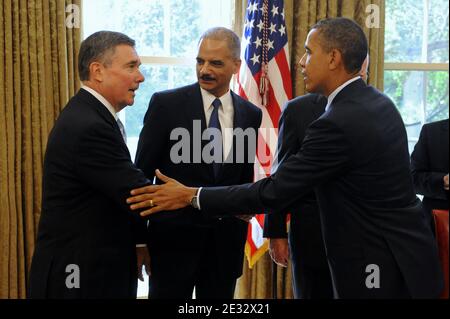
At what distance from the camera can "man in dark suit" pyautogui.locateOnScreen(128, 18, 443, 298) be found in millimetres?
2150

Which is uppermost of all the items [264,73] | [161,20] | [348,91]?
[161,20]

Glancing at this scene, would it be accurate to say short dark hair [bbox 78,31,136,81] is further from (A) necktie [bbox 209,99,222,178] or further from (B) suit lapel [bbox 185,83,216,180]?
(A) necktie [bbox 209,99,222,178]

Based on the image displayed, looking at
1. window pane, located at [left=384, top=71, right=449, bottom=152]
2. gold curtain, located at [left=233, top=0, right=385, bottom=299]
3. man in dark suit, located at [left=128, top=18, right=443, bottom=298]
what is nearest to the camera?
man in dark suit, located at [left=128, top=18, right=443, bottom=298]

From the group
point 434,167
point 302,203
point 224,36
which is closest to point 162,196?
point 302,203

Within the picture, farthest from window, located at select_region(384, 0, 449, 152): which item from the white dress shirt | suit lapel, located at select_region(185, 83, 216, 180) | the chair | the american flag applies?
the chair

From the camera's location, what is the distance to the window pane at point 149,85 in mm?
4473

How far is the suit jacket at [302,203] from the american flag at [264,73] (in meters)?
1.05

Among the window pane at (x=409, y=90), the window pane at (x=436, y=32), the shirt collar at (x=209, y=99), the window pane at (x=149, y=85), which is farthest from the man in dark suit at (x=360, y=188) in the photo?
Answer: the window pane at (x=436, y=32)

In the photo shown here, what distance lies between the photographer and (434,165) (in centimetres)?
187

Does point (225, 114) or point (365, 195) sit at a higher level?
point (225, 114)

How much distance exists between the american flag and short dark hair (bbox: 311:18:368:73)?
168 cm

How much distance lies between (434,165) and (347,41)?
0.71 meters

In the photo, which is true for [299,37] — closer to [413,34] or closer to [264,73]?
[264,73]
